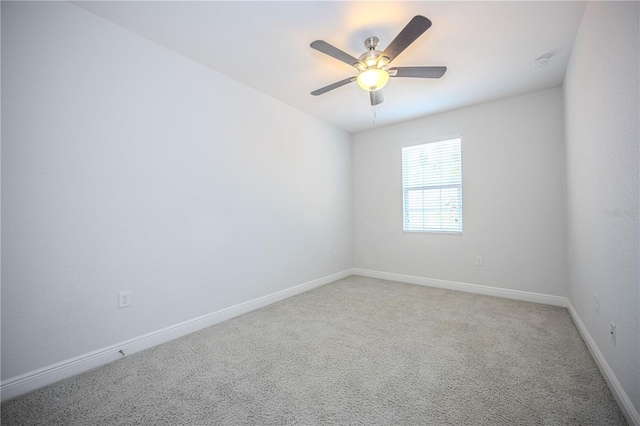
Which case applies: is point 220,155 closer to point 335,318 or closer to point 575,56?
point 335,318

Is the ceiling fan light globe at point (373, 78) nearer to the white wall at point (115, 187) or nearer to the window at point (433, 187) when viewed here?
the white wall at point (115, 187)

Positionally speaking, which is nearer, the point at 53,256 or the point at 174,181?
the point at 53,256

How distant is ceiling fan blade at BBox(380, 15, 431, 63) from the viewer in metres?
1.59

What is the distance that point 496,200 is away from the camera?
136 inches

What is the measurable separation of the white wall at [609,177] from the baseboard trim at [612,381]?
0.12ft

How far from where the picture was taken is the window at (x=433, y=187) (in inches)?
149

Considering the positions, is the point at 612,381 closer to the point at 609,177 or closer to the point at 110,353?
the point at 609,177

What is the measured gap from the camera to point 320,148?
412cm

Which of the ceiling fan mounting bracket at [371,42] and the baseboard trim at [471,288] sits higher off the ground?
the ceiling fan mounting bracket at [371,42]

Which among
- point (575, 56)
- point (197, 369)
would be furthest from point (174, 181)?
point (575, 56)

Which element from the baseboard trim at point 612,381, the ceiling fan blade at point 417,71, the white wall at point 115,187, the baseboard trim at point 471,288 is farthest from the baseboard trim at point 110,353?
the baseboard trim at point 612,381

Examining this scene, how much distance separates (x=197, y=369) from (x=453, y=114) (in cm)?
411

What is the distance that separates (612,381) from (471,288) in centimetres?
210

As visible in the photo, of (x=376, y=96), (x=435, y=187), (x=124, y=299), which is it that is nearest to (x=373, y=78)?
(x=376, y=96)
